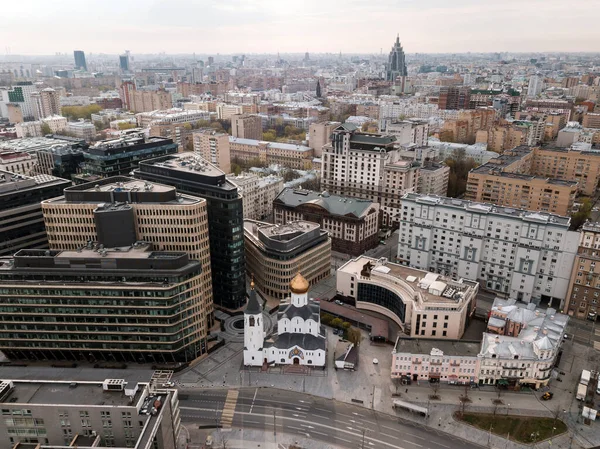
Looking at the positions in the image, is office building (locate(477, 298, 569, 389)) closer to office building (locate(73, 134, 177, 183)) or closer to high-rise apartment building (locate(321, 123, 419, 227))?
high-rise apartment building (locate(321, 123, 419, 227))

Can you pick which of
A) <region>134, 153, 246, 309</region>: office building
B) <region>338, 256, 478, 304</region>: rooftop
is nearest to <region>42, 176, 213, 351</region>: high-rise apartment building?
<region>134, 153, 246, 309</region>: office building

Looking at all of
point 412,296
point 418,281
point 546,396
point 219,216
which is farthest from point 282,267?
point 546,396

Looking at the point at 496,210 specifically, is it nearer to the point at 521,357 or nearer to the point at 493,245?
the point at 493,245

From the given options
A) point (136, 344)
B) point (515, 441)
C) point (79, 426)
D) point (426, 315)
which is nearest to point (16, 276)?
point (136, 344)

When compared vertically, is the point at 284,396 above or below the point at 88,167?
below

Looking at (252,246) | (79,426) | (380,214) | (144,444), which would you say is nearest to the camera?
(144,444)

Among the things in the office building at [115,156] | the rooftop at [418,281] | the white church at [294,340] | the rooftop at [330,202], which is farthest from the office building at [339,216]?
the white church at [294,340]

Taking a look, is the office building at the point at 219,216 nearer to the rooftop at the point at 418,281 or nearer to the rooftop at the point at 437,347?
the rooftop at the point at 418,281

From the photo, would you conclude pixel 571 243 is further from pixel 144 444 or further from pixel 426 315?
pixel 144 444
